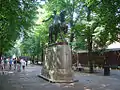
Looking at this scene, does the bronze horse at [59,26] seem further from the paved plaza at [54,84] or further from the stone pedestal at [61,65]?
the paved plaza at [54,84]

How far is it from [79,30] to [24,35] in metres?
6.92

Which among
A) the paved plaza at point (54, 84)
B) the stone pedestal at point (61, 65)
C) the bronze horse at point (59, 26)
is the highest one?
the bronze horse at point (59, 26)

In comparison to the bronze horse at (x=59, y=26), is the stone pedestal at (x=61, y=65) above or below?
below

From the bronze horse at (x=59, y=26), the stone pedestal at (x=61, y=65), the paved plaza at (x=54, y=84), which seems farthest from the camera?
the bronze horse at (x=59, y=26)

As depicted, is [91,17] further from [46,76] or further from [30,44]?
[30,44]

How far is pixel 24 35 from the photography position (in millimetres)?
29172

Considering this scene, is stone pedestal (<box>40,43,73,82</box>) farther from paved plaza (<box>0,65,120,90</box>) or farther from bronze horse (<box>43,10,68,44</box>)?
bronze horse (<box>43,10,68,44</box>)

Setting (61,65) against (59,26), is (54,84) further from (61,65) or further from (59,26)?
(59,26)

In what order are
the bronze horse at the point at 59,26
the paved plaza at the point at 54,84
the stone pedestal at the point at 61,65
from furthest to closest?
the bronze horse at the point at 59,26
the stone pedestal at the point at 61,65
the paved plaza at the point at 54,84

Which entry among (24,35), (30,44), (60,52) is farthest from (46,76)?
(30,44)

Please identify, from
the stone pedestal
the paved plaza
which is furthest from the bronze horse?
the paved plaza

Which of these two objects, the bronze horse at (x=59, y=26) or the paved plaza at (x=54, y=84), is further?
the bronze horse at (x=59, y=26)

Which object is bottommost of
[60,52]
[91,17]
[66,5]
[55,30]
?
[60,52]

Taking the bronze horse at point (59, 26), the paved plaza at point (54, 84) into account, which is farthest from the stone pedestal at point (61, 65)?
the bronze horse at point (59, 26)
